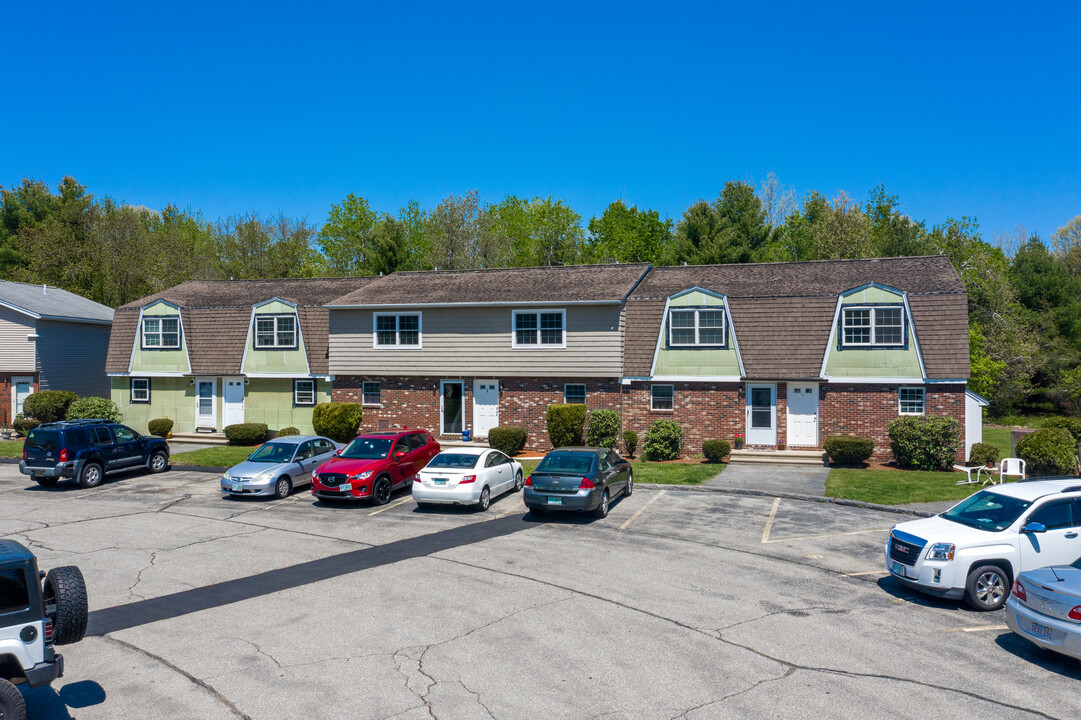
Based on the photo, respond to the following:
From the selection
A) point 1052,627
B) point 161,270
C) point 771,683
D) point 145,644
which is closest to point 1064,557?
point 1052,627

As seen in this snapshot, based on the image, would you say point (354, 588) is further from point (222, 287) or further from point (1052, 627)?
point (222, 287)

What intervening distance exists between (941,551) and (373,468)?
43.0 feet

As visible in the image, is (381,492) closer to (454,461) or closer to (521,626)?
(454,461)

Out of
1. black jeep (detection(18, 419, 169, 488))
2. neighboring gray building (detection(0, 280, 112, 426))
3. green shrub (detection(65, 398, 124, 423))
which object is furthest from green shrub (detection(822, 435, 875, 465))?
neighboring gray building (detection(0, 280, 112, 426))

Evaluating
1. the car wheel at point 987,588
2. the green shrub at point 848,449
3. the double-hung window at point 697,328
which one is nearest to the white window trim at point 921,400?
the green shrub at point 848,449

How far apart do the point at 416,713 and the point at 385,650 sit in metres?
1.86

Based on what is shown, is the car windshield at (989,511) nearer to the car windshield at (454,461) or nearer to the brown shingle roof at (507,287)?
the car windshield at (454,461)

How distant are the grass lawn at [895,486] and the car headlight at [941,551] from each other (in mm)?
7842

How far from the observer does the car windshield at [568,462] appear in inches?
693

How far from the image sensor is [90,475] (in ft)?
74.6

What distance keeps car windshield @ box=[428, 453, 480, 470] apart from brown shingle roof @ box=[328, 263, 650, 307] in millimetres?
10109

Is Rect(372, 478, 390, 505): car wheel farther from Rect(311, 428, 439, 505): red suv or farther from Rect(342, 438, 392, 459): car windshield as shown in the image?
Rect(342, 438, 392, 459): car windshield

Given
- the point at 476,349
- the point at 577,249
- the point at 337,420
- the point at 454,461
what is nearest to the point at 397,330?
the point at 476,349

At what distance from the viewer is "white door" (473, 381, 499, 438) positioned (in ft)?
97.3
